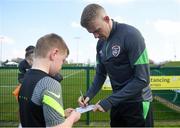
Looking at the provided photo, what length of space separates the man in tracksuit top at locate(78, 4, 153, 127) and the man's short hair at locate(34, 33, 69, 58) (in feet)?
2.68

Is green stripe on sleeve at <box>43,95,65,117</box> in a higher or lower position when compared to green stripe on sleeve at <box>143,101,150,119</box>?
higher

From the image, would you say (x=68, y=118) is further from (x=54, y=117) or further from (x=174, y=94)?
(x=174, y=94)

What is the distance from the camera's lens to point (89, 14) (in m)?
4.11

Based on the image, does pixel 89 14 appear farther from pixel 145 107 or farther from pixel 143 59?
pixel 145 107

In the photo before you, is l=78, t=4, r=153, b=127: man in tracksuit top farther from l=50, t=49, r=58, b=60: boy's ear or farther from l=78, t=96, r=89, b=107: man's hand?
l=50, t=49, r=58, b=60: boy's ear

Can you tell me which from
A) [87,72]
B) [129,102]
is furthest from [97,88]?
[87,72]

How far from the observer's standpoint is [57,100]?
10.6 ft

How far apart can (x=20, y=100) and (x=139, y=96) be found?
1397 mm

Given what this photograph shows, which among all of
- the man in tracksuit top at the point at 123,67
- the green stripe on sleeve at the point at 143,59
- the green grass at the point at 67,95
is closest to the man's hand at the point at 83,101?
the man in tracksuit top at the point at 123,67

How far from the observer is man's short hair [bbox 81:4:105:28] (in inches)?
162

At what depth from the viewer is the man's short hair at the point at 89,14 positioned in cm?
412

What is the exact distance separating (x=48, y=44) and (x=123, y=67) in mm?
1202

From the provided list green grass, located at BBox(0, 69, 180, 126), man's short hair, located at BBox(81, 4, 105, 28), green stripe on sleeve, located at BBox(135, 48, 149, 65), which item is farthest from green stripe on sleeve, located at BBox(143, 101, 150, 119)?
green grass, located at BBox(0, 69, 180, 126)

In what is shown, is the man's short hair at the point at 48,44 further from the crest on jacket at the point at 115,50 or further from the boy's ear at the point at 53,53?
the crest on jacket at the point at 115,50
